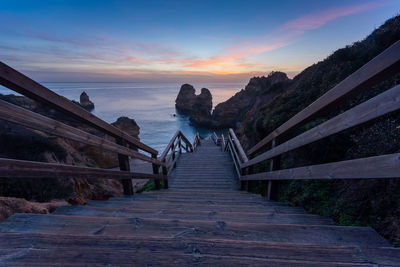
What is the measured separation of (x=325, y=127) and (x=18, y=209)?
3.54 metres

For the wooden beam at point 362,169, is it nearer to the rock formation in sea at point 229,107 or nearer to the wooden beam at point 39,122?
the wooden beam at point 39,122

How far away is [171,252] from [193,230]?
32 cm

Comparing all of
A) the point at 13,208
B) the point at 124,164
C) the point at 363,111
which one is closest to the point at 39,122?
the point at 124,164

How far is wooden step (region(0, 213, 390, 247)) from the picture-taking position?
1444 mm

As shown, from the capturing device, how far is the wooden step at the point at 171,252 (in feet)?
3.76

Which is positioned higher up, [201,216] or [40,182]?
[201,216]

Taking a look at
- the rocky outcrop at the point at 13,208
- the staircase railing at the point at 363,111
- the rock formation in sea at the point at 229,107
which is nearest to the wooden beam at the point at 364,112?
Result: the staircase railing at the point at 363,111

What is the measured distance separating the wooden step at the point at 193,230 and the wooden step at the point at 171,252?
0.15 meters

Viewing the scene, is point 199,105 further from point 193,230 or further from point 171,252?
point 171,252

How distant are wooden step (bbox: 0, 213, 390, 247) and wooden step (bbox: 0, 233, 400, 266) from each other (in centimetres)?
15

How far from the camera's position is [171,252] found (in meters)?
1.23

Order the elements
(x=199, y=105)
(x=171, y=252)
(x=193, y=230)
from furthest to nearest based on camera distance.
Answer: (x=199, y=105) < (x=193, y=230) < (x=171, y=252)

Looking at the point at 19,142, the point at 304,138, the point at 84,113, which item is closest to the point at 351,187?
the point at 304,138

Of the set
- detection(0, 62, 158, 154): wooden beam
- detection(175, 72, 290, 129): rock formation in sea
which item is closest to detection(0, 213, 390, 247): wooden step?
detection(0, 62, 158, 154): wooden beam
